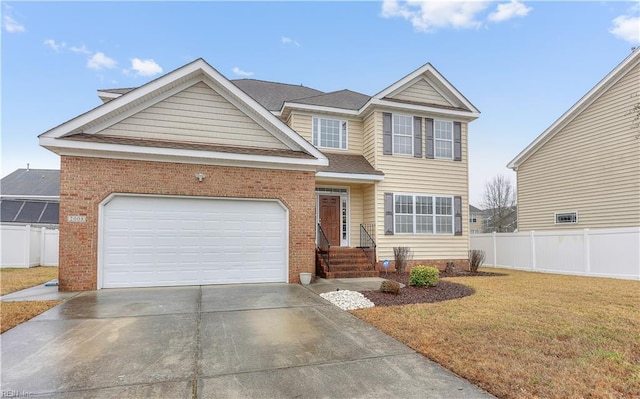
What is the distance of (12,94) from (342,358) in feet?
46.0

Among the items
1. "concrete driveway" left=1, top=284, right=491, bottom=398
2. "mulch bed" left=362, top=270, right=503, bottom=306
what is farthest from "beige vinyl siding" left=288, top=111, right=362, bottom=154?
"concrete driveway" left=1, top=284, right=491, bottom=398

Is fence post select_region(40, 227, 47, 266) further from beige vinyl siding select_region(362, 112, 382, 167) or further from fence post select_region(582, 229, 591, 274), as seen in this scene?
fence post select_region(582, 229, 591, 274)

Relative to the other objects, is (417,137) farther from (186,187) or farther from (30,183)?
(30,183)

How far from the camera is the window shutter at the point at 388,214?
13.3m

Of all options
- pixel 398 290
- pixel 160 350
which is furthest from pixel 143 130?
pixel 398 290

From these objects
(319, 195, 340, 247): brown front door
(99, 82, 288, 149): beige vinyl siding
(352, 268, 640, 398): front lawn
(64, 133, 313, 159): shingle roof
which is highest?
(99, 82, 288, 149): beige vinyl siding

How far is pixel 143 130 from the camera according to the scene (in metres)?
9.28

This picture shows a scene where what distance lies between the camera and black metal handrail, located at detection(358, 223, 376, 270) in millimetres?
12633

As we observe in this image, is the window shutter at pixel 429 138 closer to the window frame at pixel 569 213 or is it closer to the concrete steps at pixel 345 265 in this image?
the concrete steps at pixel 345 265

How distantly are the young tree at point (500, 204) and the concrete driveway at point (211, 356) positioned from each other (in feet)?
134

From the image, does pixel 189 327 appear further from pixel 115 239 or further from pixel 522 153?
pixel 522 153

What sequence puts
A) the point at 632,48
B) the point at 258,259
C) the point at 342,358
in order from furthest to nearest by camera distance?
1. the point at 632,48
2. the point at 258,259
3. the point at 342,358

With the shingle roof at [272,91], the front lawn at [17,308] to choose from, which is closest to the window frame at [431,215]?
the shingle roof at [272,91]

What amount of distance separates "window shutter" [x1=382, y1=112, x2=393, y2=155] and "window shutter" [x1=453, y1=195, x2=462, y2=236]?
11.6 feet
